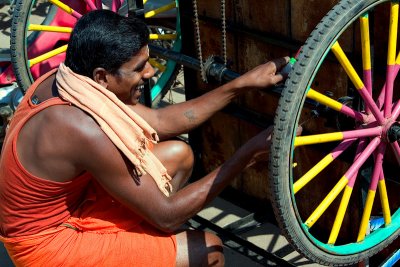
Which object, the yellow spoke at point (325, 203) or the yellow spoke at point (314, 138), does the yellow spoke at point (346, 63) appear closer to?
the yellow spoke at point (314, 138)

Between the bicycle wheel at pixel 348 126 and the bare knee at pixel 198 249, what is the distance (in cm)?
45

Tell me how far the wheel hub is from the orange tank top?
0.96 metres

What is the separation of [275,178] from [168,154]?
2.64ft

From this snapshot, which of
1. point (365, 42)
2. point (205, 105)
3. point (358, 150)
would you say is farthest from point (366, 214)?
point (205, 105)

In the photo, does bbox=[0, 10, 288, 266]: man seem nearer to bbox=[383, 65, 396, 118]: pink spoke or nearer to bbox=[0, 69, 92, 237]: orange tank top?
bbox=[0, 69, 92, 237]: orange tank top

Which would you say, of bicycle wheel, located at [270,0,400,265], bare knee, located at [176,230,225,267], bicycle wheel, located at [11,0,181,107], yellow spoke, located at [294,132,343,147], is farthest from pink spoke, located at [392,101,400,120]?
bicycle wheel, located at [11,0,181,107]

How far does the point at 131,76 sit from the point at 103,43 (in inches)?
5.9

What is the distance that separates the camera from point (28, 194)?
246 cm

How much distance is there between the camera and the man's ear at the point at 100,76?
7.85 ft

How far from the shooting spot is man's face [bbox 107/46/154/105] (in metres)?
2.41

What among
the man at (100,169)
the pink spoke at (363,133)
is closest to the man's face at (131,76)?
the man at (100,169)

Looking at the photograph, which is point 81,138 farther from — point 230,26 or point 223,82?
point 230,26

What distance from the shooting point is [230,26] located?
3098 mm

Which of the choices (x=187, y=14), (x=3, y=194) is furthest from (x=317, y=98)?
(x=187, y=14)
